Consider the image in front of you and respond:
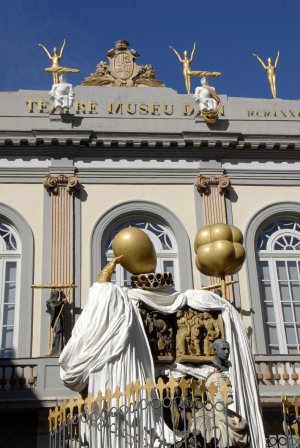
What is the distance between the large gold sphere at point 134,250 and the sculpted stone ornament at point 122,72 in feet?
47.9

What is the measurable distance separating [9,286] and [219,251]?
37.1 ft

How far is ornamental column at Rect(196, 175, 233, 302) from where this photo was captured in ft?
63.2

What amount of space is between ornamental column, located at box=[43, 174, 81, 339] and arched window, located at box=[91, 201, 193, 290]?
0.63 metres

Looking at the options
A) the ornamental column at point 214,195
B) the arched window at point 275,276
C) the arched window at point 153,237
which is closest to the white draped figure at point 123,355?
the arched window at point 275,276

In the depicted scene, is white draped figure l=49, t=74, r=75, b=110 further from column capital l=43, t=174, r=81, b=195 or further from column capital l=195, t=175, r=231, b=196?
column capital l=195, t=175, r=231, b=196

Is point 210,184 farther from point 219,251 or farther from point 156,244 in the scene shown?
point 219,251

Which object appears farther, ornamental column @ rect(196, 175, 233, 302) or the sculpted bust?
ornamental column @ rect(196, 175, 233, 302)

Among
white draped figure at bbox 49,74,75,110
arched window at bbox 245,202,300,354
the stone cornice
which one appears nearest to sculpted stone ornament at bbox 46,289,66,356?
the stone cornice

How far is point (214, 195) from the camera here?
1956 cm

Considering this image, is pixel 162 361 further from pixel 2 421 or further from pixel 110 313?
pixel 2 421

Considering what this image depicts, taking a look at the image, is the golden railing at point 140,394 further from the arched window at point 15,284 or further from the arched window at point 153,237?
the arched window at point 153,237

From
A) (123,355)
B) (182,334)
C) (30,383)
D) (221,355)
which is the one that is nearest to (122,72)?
(30,383)

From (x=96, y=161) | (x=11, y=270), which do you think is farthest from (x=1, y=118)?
(x=11, y=270)

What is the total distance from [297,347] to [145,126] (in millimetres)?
7451
